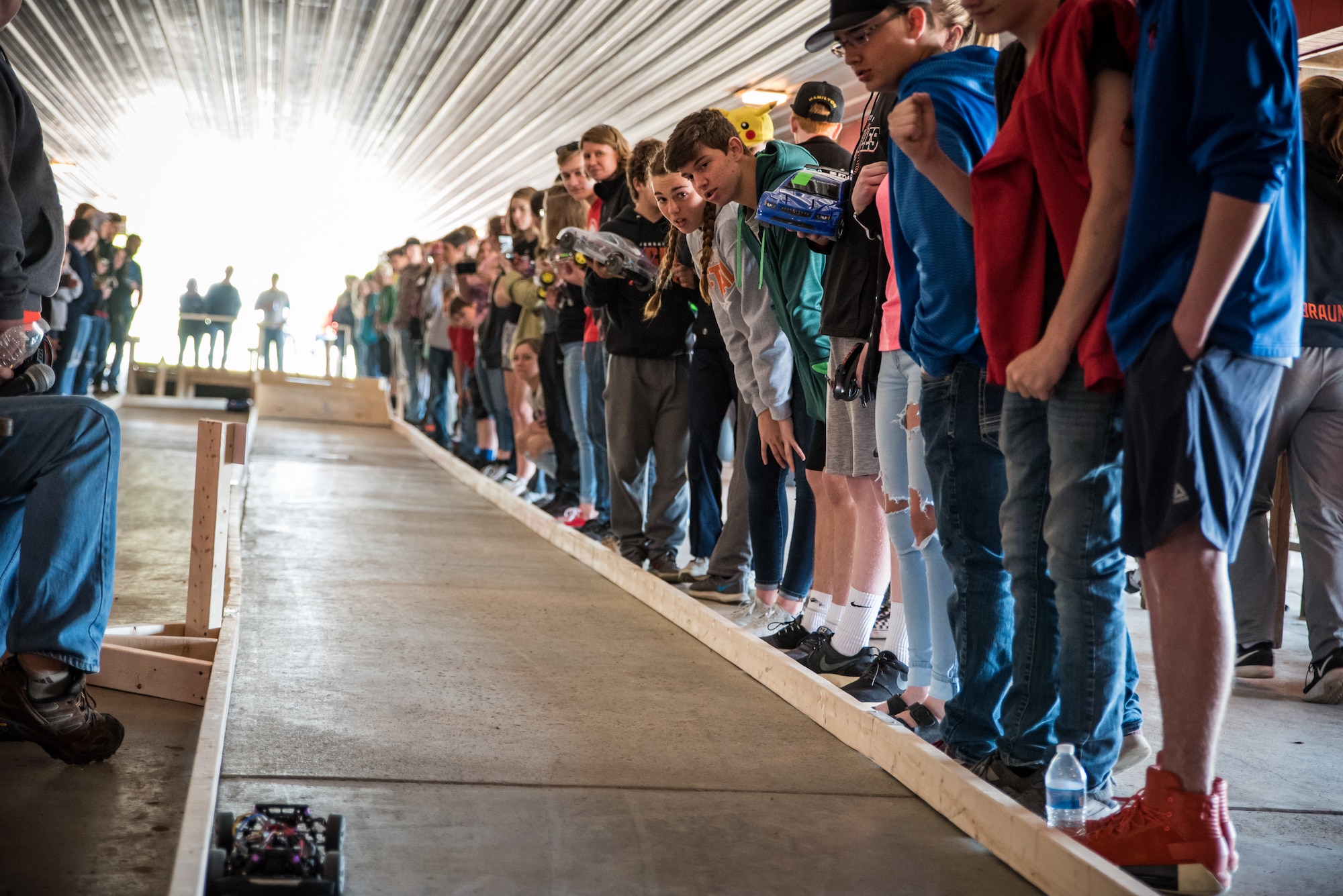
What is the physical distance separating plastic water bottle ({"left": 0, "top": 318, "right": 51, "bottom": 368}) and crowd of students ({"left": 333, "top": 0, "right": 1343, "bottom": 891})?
1632mm

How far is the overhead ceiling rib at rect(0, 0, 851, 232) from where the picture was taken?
907 cm

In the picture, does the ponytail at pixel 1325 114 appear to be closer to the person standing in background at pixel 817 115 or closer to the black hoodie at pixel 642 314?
the person standing in background at pixel 817 115

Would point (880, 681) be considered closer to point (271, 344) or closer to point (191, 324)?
point (191, 324)

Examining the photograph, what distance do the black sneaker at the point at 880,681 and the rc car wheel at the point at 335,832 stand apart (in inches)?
49.2

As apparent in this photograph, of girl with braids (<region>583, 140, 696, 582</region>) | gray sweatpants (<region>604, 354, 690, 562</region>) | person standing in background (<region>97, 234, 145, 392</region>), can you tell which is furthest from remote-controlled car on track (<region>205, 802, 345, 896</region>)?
person standing in background (<region>97, 234, 145, 392</region>)

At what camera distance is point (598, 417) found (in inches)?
204

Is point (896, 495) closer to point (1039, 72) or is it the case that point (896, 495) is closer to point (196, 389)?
point (1039, 72)

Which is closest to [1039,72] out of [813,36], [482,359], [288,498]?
[813,36]

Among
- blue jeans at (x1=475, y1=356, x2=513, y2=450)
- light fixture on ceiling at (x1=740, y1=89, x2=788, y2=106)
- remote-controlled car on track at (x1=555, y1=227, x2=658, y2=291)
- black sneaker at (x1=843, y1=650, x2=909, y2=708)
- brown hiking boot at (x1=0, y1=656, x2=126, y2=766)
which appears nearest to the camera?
brown hiking boot at (x1=0, y1=656, x2=126, y2=766)

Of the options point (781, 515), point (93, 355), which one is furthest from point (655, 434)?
point (93, 355)

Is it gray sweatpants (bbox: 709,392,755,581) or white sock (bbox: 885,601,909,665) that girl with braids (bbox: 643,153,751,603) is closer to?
gray sweatpants (bbox: 709,392,755,581)

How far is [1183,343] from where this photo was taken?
155 centimetres

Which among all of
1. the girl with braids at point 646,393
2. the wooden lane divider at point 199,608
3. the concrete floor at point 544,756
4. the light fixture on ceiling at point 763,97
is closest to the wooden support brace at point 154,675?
the wooden lane divider at point 199,608

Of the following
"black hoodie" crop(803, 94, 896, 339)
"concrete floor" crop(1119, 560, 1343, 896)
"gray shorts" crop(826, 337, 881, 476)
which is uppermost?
"black hoodie" crop(803, 94, 896, 339)
